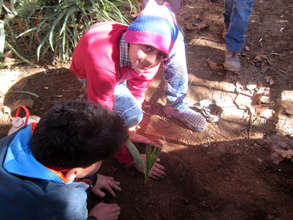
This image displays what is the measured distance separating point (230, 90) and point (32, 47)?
7.15 feet

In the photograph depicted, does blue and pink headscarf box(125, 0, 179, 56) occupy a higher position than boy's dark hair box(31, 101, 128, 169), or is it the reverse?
blue and pink headscarf box(125, 0, 179, 56)

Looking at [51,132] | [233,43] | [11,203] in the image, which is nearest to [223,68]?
[233,43]

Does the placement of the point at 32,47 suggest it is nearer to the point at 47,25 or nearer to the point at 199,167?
the point at 47,25

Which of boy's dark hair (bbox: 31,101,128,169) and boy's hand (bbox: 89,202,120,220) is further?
boy's hand (bbox: 89,202,120,220)

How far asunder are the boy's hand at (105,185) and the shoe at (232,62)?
5.11 feet

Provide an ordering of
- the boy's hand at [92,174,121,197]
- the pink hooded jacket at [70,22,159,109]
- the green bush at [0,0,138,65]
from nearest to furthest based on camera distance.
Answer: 1. the pink hooded jacket at [70,22,159,109]
2. the boy's hand at [92,174,121,197]
3. the green bush at [0,0,138,65]

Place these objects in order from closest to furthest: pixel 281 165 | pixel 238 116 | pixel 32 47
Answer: pixel 281 165 < pixel 238 116 < pixel 32 47

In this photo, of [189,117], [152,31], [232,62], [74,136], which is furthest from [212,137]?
[74,136]

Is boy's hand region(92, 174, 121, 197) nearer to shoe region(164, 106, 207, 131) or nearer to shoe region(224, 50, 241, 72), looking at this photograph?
shoe region(164, 106, 207, 131)

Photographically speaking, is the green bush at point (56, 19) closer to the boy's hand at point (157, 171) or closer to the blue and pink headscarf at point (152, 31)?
the blue and pink headscarf at point (152, 31)

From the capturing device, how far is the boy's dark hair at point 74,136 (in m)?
0.94

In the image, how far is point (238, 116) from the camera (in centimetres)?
221

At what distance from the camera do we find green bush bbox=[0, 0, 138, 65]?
92.4 inches

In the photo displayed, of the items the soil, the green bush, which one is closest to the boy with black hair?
the soil
